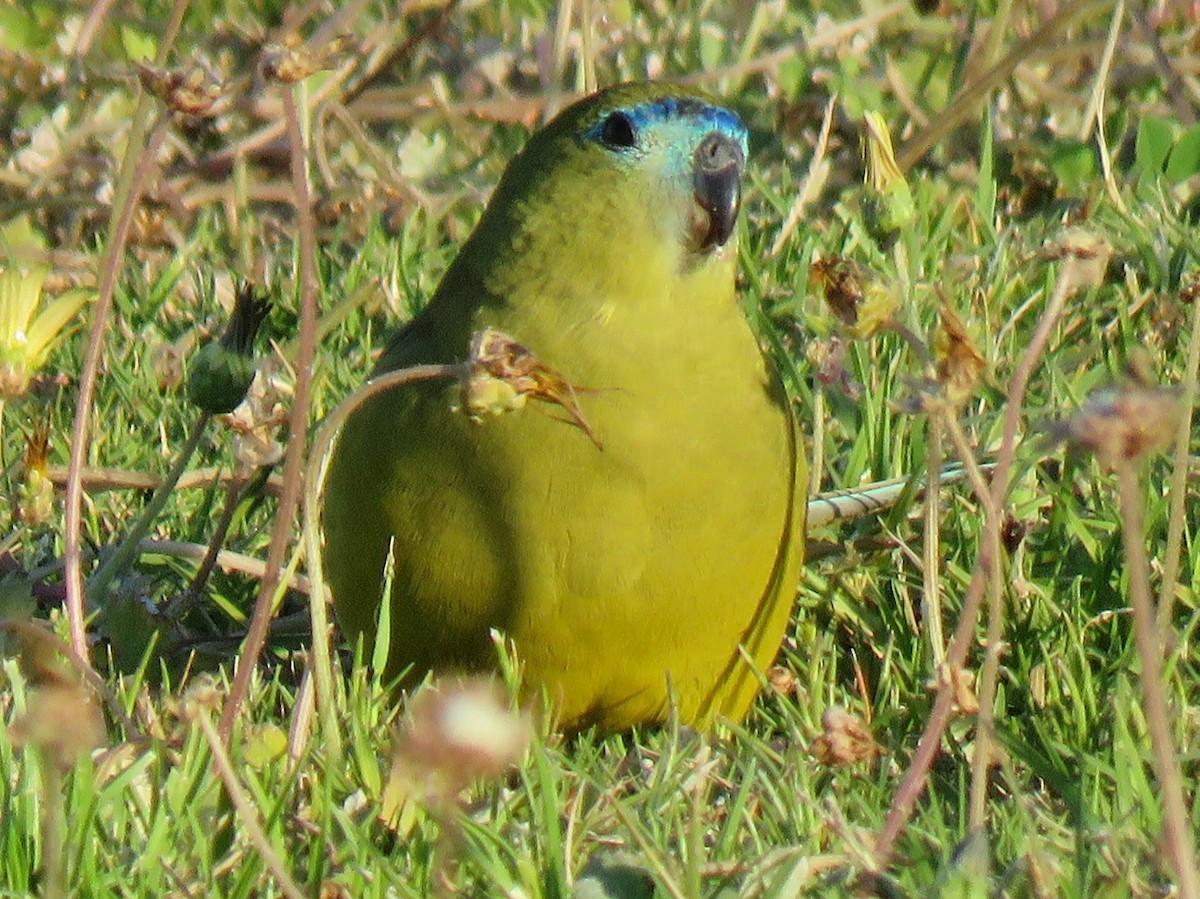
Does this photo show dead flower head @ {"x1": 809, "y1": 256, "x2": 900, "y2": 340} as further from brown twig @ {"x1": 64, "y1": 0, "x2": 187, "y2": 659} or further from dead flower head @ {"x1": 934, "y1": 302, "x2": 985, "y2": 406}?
brown twig @ {"x1": 64, "y1": 0, "x2": 187, "y2": 659}

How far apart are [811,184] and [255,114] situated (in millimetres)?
1617

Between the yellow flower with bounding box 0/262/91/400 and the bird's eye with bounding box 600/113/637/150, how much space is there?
89 cm

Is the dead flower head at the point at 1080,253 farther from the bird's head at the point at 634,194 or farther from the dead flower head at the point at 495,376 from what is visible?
the bird's head at the point at 634,194

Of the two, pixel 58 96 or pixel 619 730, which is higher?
pixel 58 96

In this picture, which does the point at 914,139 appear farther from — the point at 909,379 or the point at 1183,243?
the point at 909,379

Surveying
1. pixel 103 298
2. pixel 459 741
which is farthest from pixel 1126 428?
pixel 103 298

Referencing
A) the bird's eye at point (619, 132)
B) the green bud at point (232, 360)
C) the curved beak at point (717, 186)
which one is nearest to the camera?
the green bud at point (232, 360)

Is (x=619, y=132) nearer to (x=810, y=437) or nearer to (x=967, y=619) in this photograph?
(x=810, y=437)

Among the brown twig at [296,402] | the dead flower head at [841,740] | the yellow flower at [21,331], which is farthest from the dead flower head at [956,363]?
the yellow flower at [21,331]

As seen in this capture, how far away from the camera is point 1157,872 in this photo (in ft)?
7.26

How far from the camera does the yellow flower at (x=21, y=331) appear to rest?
8.36ft

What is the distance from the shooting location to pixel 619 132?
10.1 feet

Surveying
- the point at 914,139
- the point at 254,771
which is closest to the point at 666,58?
the point at 914,139

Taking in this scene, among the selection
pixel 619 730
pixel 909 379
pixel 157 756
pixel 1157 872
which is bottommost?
pixel 619 730
